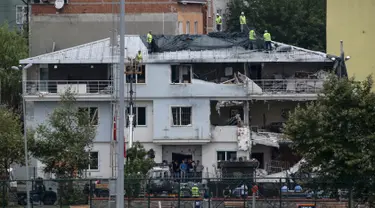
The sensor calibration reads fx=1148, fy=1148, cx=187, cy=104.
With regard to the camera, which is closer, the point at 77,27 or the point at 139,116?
the point at 139,116

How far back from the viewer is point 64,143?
2047 inches

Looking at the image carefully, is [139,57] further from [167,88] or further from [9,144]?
[9,144]

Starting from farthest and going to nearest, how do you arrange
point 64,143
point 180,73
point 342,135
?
1. point 180,73
2. point 64,143
3. point 342,135

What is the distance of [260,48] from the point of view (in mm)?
60656

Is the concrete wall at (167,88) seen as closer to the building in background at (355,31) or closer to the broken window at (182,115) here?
the broken window at (182,115)

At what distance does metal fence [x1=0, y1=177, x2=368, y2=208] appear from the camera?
141 ft

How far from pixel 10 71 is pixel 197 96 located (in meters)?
16.4

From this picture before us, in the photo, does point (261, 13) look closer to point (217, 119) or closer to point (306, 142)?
point (217, 119)

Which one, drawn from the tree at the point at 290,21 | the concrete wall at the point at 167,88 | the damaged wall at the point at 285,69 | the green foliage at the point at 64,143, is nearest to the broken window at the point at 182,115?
the concrete wall at the point at 167,88

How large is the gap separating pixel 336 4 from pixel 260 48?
9075 millimetres

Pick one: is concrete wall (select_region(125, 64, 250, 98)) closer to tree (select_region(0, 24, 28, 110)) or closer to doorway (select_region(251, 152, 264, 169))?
doorway (select_region(251, 152, 264, 169))

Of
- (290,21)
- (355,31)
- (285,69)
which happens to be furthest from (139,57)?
(290,21)

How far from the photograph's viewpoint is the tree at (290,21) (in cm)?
8906

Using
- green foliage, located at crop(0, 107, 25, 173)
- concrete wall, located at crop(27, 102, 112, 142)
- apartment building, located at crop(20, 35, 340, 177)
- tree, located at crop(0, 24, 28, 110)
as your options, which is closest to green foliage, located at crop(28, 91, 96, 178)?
green foliage, located at crop(0, 107, 25, 173)
